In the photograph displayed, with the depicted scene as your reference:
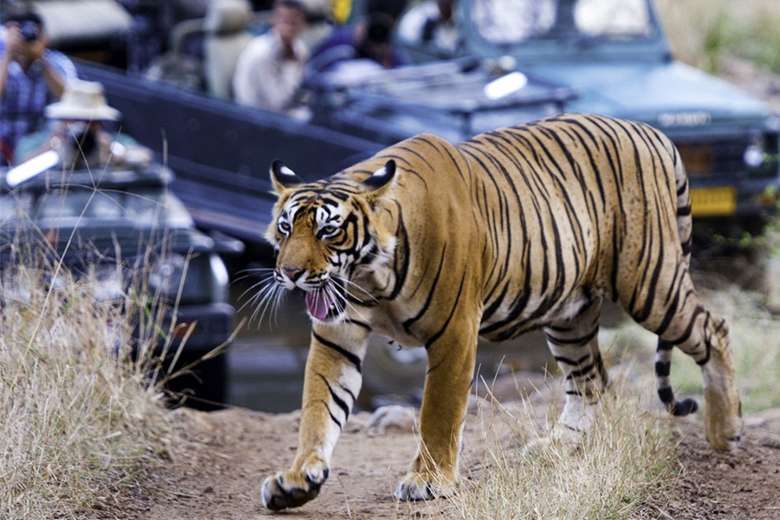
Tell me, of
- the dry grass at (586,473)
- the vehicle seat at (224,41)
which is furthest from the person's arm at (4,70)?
the dry grass at (586,473)

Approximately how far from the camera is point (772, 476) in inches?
218

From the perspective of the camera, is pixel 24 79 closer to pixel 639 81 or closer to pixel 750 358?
pixel 639 81

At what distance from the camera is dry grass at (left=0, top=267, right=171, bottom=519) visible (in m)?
4.90

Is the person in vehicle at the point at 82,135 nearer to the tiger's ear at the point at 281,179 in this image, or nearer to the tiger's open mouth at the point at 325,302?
the tiger's ear at the point at 281,179

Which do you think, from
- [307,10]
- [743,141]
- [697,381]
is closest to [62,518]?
[697,381]

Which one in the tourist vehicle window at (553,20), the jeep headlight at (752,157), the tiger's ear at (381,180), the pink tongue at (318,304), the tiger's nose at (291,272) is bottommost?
the jeep headlight at (752,157)

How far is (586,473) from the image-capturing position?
4812 mm

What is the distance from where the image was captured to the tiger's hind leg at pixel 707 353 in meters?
5.75

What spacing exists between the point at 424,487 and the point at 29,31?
5.47m

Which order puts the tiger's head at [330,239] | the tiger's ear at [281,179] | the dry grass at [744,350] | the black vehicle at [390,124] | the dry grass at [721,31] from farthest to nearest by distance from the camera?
1. the dry grass at [721,31]
2. the black vehicle at [390,124]
3. the dry grass at [744,350]
4. the tiger's ear at [281,179]
5. the tiger's head at [330,239]

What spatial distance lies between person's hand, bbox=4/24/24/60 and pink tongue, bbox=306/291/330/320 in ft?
17.5

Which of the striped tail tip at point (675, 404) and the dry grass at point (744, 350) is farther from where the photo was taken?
the dry grass at point (744, 350)

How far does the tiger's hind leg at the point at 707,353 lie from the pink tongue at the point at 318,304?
1.48 m

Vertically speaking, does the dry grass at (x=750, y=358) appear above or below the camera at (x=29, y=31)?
below
